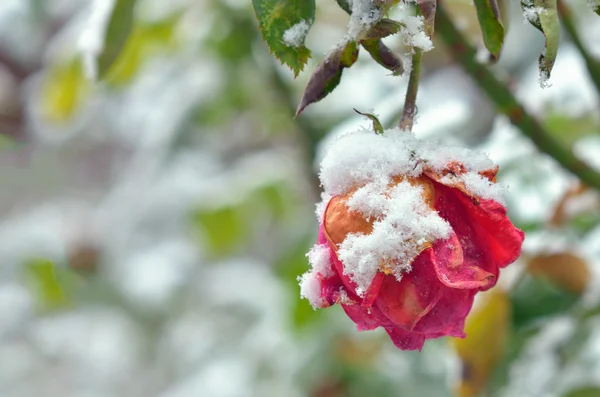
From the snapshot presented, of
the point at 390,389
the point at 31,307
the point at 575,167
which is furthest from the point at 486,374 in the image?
the point at 31,307

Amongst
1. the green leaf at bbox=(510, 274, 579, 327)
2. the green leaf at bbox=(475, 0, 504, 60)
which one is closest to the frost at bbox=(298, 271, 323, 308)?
the green leaf at bbox=(475, 0, 504, 60)

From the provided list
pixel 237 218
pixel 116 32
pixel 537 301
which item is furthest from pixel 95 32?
pixel 237 218

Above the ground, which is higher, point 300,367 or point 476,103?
point 476,103

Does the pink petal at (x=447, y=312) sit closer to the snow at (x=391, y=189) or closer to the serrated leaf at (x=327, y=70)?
the snow at (x=391, y=189)

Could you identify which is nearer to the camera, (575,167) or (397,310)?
(397,310)

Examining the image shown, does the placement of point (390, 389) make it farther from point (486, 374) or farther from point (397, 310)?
point (397, 310)

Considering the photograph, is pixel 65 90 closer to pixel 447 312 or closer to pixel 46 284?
pixel 46 284
